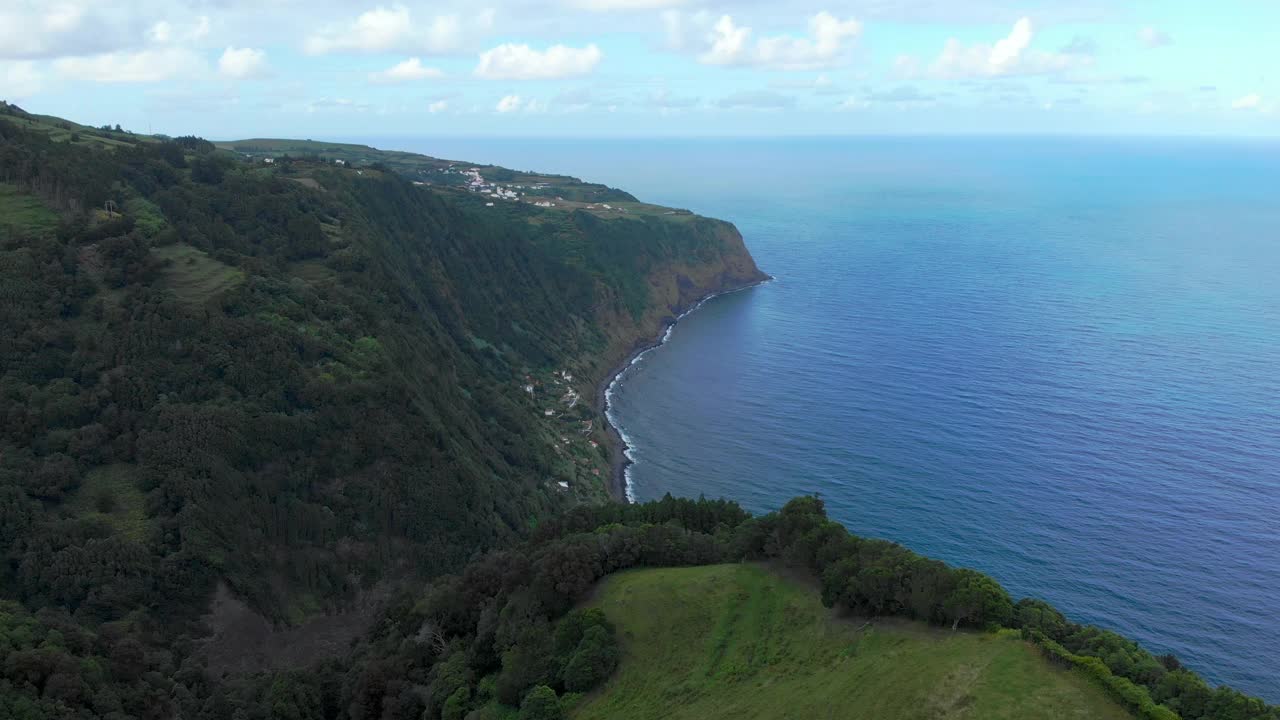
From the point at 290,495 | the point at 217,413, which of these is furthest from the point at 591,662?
the point at 217,413

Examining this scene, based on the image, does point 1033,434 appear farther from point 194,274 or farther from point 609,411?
point 194,274

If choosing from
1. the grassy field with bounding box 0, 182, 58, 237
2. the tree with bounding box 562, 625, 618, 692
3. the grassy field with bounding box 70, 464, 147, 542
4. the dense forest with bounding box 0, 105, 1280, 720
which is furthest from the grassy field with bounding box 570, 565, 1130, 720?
the grassy field with bounding box 0, 182, 58, 237

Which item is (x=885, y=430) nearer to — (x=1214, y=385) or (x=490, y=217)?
(x=1214, y=385)

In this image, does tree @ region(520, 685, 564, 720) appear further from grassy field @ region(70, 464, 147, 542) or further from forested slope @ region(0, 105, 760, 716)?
grassy field @ region(70, 464, 147, 542)

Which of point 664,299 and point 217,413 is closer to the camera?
point 217,413

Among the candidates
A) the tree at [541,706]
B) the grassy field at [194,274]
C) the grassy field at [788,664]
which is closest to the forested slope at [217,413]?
the grassy field at [194,274]

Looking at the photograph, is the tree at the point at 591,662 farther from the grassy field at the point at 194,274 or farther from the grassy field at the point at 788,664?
the grassy field at the point at 194,274
